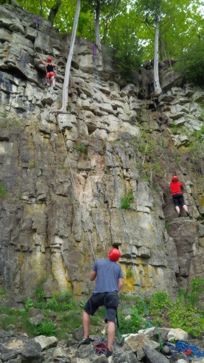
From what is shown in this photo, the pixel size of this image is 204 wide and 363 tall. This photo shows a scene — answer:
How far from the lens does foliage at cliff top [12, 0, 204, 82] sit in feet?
69.7

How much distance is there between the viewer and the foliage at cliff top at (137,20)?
69.7ft

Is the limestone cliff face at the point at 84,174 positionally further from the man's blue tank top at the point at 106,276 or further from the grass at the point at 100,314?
the man's blue tank top at the point at 106,276

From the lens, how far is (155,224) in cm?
1321

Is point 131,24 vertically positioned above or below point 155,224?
above

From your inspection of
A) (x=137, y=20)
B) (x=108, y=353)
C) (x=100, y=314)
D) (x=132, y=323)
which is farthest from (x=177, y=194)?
(x=137, y=20)

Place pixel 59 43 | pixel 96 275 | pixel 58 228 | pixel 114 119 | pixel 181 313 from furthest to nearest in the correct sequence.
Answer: pixel 59 43, pixel 114 119, pixel 58 228, pixel 181 313, pixel 96 275

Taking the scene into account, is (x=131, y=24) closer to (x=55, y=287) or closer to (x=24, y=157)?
(x=24, y=157)

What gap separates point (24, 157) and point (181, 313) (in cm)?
649

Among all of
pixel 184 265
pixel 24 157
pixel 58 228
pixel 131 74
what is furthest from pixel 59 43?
pixel 184 265

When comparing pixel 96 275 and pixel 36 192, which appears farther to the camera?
pixel 36 192

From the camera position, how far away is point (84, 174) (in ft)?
44.7

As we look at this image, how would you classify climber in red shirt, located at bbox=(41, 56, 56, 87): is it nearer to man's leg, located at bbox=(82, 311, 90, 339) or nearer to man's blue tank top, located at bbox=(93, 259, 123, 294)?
man's blue tank top, located at bbox=(93, 259, 123, 294)

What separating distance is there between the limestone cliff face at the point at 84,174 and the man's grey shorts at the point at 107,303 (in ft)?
10.1

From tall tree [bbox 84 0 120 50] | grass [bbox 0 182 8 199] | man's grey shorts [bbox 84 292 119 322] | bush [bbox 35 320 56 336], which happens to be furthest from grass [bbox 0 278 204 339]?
tall tree [bbox 84 0 120 50]
